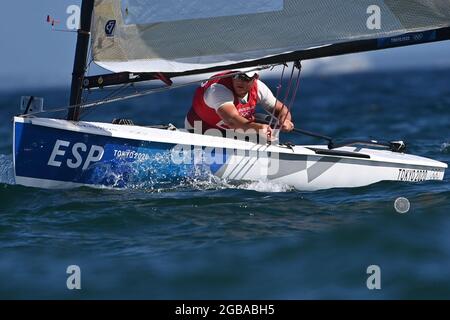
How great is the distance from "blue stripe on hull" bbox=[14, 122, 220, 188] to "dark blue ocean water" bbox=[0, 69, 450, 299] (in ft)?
0.38

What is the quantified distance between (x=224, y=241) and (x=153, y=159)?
1.47 meters

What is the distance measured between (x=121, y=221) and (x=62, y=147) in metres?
0.91

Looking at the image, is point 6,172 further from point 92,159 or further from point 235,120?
point 235,120

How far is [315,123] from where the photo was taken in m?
16.0

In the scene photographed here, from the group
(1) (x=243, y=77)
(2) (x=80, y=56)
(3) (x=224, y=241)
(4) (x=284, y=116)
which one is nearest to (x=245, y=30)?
(1) (x=243, y=77)

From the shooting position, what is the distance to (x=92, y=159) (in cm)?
721

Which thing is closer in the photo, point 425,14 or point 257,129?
point 425,14

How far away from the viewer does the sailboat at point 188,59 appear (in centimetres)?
705

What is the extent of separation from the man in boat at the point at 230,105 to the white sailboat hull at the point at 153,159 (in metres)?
0.19

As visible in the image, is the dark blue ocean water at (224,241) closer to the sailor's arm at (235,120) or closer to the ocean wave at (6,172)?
the ocean wave at (6,172)

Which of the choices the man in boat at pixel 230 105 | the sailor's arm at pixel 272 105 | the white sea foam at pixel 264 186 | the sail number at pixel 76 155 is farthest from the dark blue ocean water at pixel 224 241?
the sailor's arm at pixel 272 105
